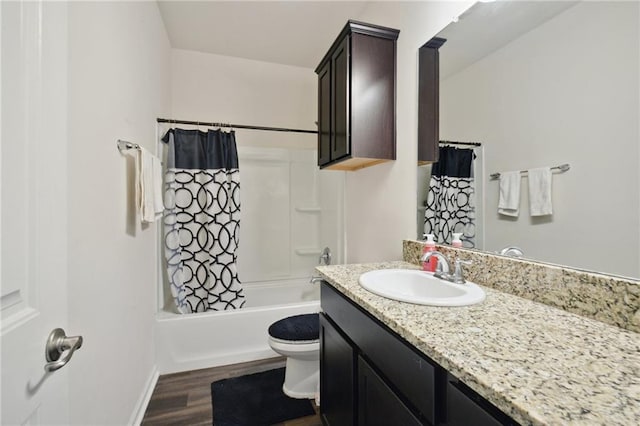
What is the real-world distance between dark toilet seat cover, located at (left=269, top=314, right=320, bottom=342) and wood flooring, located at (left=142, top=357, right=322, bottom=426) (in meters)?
0.42

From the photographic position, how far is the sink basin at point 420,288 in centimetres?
88

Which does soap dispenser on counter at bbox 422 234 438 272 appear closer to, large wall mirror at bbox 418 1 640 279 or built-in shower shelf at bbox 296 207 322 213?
large wall mirror at bbox 418 1 640 279

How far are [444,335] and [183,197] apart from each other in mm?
2070

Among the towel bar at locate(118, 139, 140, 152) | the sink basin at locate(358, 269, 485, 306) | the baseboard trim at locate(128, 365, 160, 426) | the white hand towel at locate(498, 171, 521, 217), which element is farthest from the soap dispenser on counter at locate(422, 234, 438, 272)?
the baseboard trim at locate(128, 365, 160, 426)

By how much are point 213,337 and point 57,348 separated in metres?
1.61

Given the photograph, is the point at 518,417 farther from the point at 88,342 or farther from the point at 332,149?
the point at 332,149

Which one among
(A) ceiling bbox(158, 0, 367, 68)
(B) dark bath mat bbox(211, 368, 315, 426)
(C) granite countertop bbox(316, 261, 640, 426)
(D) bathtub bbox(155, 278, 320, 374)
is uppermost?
(A) ceiling bbox(158, 0, 367, 68)

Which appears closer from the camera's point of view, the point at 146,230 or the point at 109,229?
the point at 109,229

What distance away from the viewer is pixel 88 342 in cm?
99

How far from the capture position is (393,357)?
789mm

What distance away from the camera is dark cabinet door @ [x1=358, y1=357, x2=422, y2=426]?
750mm

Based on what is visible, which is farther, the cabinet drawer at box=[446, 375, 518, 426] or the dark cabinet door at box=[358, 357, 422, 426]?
the dark cabinet door at box=[358, 357, 422, 426]

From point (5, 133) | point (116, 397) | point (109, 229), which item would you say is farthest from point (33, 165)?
point (116, 397)

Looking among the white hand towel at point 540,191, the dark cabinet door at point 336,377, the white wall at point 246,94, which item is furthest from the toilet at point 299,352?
the white wall at point 246,94
